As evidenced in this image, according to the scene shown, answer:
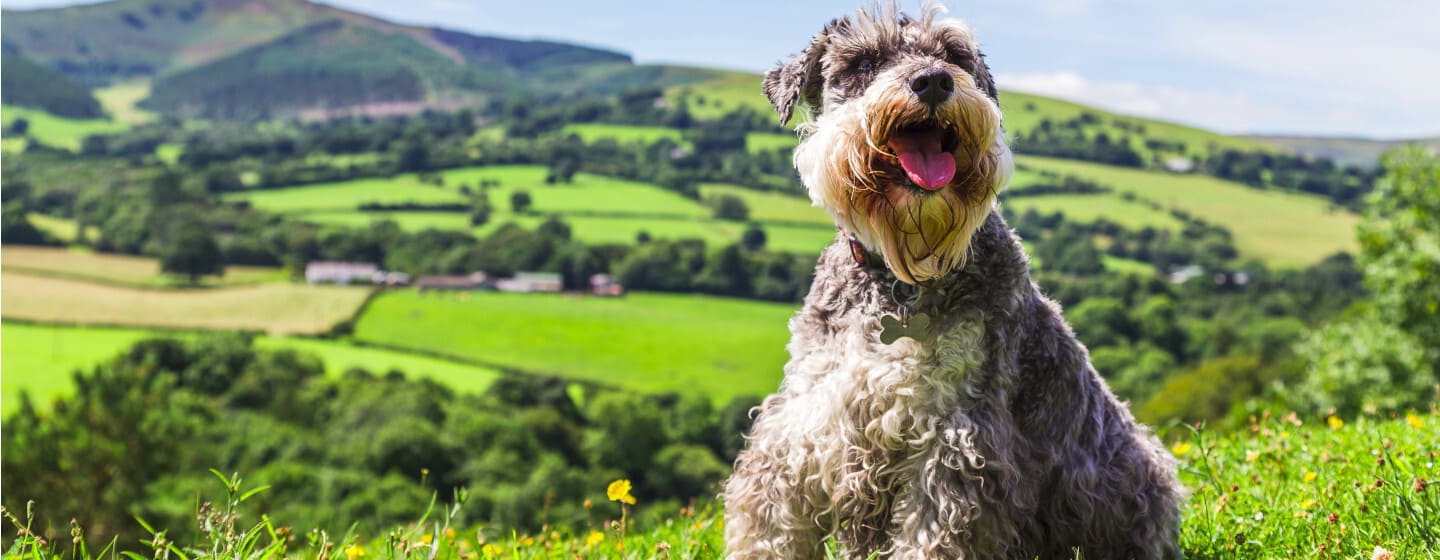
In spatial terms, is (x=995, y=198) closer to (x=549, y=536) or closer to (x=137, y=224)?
(x=549, y=536)

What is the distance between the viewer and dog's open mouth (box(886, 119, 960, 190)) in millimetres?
4176

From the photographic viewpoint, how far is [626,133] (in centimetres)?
17275

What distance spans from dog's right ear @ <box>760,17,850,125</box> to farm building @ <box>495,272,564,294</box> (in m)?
116

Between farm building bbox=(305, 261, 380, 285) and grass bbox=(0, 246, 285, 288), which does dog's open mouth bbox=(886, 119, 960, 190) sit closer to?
grass bbox=(0, 246, 285, 288)

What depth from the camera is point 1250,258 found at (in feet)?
411

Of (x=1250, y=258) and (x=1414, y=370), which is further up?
(x=1414, y=370)

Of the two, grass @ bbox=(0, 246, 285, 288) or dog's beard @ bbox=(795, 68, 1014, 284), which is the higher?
dog's beard @ bbox=(795, 68, 1014, 284)

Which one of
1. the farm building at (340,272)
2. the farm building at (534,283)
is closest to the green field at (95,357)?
the farm building at (340,272)

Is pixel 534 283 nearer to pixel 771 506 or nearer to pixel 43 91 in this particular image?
pixel 771 506

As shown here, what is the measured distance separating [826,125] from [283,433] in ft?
284

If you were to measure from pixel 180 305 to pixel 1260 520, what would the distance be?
11949 cm

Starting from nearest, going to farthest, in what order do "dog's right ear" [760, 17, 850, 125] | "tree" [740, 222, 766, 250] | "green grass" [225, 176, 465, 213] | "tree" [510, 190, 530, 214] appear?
"dog's right ear" [760, 17, 850, 125] → "tree" [740, 222, 766, 250] → "tree" [510, 190, 530, 214] → "green grass" [225, 176, 465, 213]

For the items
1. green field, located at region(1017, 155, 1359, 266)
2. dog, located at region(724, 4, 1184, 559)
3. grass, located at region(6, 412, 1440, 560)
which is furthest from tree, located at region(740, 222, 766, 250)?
dog, located at region(724, 4, 1184, 559)

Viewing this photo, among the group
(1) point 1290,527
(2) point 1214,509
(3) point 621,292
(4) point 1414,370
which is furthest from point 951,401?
(3) point 621,292
